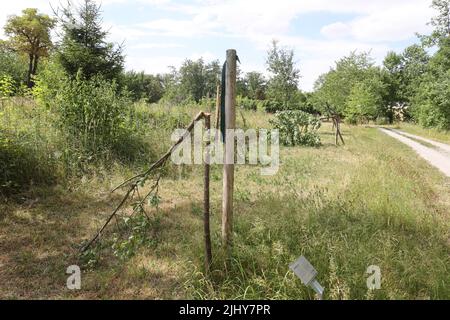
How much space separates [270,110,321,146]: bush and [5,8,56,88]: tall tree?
3474 cm

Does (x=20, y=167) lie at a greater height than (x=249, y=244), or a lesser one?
greater

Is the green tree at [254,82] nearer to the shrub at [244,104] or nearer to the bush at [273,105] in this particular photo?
the bush at [273,105]

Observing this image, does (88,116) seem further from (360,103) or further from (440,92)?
(360,103)

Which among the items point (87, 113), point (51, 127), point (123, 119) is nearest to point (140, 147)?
point (123, 119)

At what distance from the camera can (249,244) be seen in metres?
3.47

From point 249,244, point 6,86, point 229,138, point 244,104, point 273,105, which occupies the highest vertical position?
point 273,105

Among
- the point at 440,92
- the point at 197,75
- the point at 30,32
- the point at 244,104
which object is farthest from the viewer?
the point at 197,75

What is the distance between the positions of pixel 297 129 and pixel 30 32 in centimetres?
3812

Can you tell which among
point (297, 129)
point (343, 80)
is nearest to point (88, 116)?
point (297, 129)

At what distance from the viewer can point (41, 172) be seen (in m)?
5.82

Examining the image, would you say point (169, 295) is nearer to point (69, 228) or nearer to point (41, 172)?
point (69, 228)

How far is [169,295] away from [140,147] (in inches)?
203

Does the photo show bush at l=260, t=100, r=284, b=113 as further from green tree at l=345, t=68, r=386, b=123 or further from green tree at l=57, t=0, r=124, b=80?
green tree at l=57, t=0, r=124, b=80
